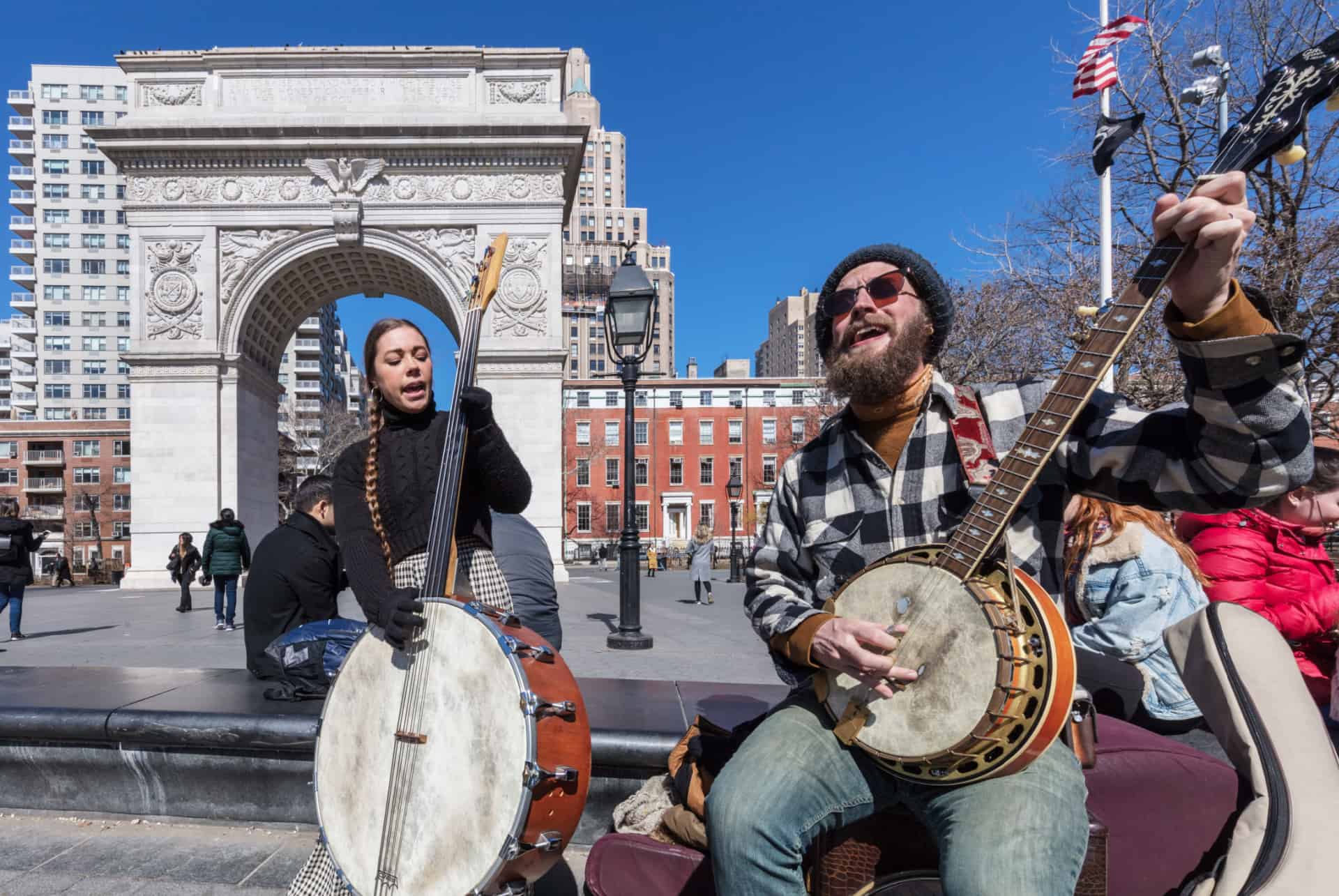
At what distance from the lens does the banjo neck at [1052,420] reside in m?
1.40

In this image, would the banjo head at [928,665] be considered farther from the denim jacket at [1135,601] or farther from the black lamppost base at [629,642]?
the black lamppost base at [629,642]

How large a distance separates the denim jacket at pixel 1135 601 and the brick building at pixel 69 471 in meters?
65.5

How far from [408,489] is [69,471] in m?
68.1

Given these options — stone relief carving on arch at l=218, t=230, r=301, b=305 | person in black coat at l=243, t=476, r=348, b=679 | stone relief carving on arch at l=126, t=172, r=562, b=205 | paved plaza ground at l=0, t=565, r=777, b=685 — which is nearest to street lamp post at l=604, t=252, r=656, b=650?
paved plaza ground at l=0, t=565, r=777, b=685

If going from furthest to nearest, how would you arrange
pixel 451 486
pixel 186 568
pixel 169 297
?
pixel 169 297 < pixel 186 568 < pixel 451 486

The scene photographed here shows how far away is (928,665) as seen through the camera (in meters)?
1.49

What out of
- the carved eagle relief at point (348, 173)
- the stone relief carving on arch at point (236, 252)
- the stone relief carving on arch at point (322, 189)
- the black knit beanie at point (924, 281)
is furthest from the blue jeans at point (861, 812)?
the stone relief carving on arch at point (236, 252)

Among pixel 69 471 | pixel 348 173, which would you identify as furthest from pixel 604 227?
pixel 348 173

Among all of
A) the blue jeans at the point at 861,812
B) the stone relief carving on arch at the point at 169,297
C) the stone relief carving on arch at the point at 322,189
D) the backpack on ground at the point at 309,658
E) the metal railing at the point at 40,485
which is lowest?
the metal railing at the point at 40,485

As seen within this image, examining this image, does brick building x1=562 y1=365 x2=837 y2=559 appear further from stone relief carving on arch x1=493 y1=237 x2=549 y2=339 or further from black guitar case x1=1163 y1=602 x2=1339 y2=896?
black guitar case x1=1163 y1=602 x2=1339 y2=896

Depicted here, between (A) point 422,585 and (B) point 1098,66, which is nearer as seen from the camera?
(A) point 422,585

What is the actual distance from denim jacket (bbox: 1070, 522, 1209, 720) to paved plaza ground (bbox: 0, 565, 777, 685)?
2690 mm

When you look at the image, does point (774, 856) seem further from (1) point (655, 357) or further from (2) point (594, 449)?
(1) point (655, 357)

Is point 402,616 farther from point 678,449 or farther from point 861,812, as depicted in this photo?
point 678,449
